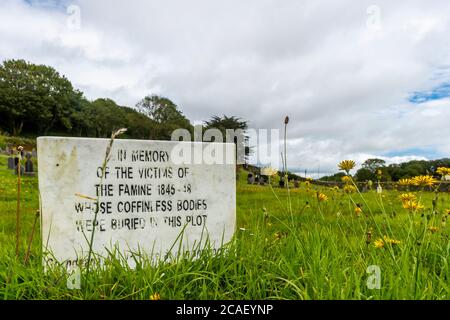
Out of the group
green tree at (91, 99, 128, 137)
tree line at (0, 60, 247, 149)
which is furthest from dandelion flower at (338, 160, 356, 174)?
green tree at (91, 99, 128, 137)

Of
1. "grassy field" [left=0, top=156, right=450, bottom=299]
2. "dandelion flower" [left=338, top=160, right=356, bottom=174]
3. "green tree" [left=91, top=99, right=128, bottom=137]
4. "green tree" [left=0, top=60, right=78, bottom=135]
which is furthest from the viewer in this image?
"green tree" [left=91, top=99, right=128, bottom=137]

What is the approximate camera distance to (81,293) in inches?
104

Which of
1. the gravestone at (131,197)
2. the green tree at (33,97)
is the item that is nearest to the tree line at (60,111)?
the green tree at (33,97)

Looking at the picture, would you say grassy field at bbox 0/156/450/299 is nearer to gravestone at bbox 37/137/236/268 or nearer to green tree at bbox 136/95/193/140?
gravestone at bbox 37/137/236/268

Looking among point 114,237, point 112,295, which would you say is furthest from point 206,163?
point 112,295

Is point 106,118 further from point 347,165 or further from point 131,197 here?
point 347,165

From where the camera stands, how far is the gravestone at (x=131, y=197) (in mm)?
3449

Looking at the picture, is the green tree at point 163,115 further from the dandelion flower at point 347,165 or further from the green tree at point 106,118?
the dandelion flower at point 347,165

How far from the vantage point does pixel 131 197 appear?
3.72 m

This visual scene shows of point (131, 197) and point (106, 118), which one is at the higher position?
point (106, 118)

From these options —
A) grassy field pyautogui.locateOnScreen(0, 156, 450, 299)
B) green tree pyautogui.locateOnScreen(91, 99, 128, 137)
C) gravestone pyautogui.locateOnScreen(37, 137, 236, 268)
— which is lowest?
grassy field pyautogui.locateOnScreen(0, 156, 450, 299)

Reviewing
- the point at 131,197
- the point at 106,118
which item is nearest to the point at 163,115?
the point at 106,118

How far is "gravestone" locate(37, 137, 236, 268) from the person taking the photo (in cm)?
345
